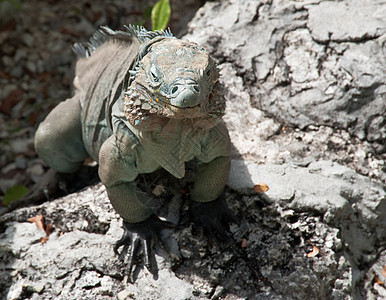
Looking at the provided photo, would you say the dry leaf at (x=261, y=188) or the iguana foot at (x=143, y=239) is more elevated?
the dry leaf at (x=261, y=188)

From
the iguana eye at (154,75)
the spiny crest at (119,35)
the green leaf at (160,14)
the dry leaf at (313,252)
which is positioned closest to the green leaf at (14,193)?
the spiny crest at (119,35)

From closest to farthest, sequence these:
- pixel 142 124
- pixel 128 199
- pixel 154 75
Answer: pixel 154 75
pixel 142 124
pixel 128 199

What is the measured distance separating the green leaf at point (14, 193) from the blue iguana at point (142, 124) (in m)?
0.94

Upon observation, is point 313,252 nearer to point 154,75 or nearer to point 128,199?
point 128,199

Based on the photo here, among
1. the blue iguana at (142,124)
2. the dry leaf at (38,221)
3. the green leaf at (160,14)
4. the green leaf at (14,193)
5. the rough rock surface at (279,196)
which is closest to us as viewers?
the blue iguana at (142,124)

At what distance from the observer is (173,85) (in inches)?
92.2

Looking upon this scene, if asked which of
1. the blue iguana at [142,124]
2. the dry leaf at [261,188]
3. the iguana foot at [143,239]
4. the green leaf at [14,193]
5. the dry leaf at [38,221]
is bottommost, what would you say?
the green leaf at [14,193]

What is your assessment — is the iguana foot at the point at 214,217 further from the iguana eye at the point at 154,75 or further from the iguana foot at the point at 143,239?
the iguana eye at the point at 154,75

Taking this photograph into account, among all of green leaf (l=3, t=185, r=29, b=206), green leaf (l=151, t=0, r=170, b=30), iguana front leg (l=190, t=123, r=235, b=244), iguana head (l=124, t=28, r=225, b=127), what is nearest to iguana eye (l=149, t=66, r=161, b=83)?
iguana head (l=124, t=28, r=225, b=127)

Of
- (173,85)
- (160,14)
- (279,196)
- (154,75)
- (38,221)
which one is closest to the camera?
(173,85)

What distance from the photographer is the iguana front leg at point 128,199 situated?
3.01m

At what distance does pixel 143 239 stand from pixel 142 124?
38.1 inches

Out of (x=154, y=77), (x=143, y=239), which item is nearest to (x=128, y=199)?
(x=143, y=239)

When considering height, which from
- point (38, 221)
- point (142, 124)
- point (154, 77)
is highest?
point (154, 77)
